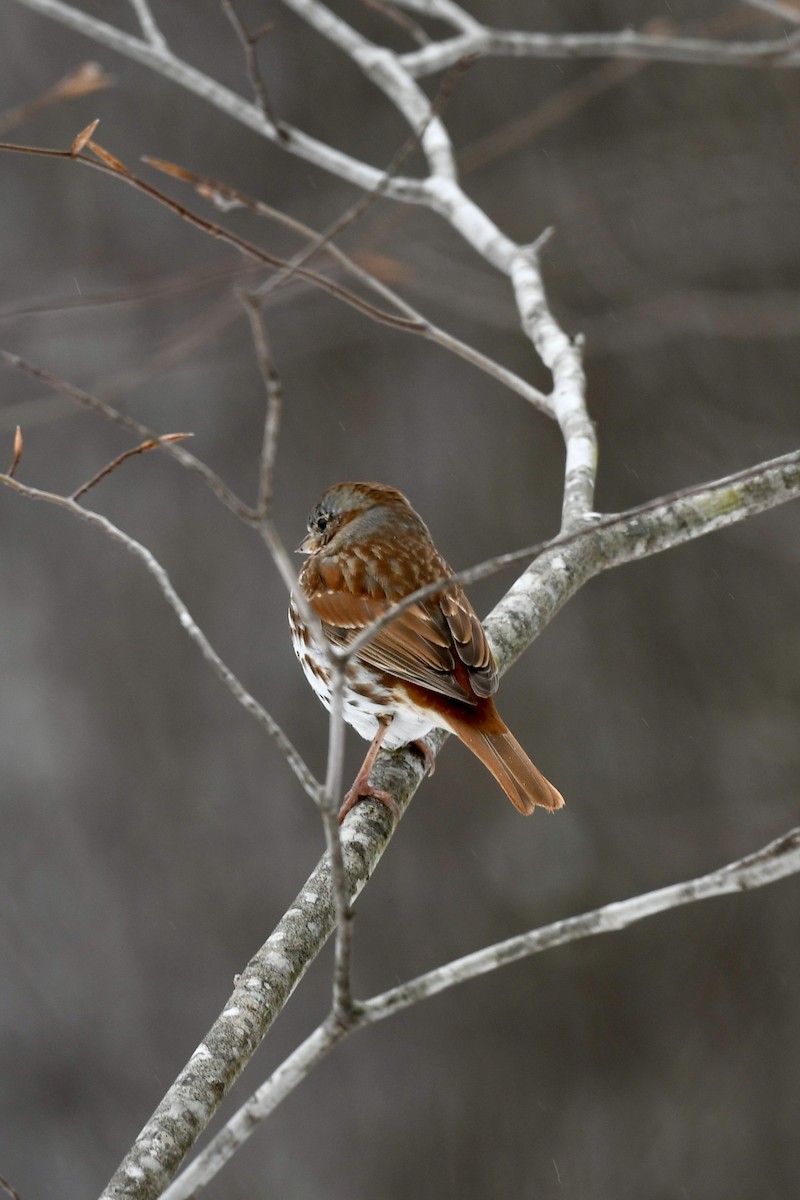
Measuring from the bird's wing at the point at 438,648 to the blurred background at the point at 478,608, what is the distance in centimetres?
193

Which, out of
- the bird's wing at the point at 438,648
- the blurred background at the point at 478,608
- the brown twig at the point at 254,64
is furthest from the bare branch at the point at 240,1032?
the blurred background at the point at 478,608

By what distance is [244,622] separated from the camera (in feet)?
15.5

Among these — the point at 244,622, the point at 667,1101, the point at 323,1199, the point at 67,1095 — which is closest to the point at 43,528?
the point at 244,622

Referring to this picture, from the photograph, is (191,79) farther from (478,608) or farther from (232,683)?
(478,608)

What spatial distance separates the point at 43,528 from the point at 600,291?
7.74ft

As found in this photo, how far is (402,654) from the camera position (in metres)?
2.53

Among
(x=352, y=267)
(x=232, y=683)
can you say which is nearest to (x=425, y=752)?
(x=352, y=267)

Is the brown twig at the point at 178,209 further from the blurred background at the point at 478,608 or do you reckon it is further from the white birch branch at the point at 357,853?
the blurred background at the point at 478,608

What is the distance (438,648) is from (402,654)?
3.0 inches

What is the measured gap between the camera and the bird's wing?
8.10 ft

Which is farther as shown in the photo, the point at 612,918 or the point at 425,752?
the point at 425,752

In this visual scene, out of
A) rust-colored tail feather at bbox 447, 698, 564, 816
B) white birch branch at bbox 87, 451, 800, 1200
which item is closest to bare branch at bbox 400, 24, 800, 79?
white birch branch at bbox 87, 451, 800, 1200

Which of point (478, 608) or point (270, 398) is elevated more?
point (270, 398)

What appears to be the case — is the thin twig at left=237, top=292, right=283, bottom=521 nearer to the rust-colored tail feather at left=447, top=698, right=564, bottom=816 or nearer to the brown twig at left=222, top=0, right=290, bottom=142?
the brown twig at left=222, top=0, right=290, bottom=142
